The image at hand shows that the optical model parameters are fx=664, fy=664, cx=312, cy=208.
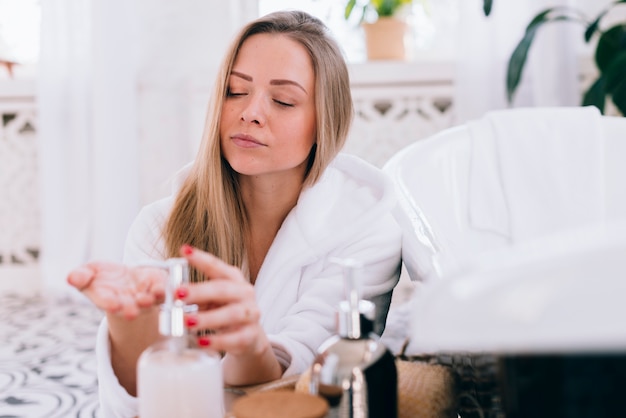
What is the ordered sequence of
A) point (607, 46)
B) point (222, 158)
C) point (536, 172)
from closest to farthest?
point (222, 158)
point (536, 172)
point (607, 46)

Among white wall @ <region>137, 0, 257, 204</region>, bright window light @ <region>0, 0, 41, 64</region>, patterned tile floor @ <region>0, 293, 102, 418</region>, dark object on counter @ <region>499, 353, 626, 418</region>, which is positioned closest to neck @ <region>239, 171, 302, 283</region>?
patterned tile floor @ <region>0, 293, 102, 418</region>

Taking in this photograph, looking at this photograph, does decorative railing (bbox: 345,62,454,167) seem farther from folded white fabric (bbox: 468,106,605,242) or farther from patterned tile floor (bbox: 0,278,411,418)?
folded white fabric (bbox: 468,106,605,242)

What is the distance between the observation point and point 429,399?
2.33 feet

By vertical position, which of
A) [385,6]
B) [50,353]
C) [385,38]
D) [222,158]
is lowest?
[50,353]

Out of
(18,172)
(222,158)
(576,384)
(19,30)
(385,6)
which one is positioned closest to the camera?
(576,384)

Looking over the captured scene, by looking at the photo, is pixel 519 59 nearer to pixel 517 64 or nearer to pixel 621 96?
pixel 517 64

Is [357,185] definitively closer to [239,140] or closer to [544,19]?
[239,140]

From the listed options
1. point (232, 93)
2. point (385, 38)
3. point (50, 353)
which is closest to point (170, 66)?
point (385, 38)

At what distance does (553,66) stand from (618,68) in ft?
1.77

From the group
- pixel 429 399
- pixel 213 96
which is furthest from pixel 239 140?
pixel 429 399

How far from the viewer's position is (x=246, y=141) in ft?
3.74

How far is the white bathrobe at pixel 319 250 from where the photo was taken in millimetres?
1081

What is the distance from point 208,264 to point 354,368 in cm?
18

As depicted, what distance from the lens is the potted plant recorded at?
111 inches
